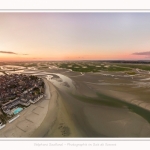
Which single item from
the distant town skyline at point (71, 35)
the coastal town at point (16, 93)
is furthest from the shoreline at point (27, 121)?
the distant town skyline at point (71, 35)

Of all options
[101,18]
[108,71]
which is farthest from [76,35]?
[108,71]

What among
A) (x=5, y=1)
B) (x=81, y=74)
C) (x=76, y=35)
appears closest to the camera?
(x=5, y=1)

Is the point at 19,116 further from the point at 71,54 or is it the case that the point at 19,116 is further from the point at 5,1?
the point at 5,1

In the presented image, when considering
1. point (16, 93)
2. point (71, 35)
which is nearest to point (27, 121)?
point (16, 93)

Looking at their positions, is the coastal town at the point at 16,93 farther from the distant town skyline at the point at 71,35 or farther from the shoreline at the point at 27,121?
the distant town skyline at the point at 71,35

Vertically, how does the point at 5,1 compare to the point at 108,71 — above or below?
above

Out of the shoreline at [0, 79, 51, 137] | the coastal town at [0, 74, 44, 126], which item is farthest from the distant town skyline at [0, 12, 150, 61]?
the shoreline at [0, 79, 51, 137]
